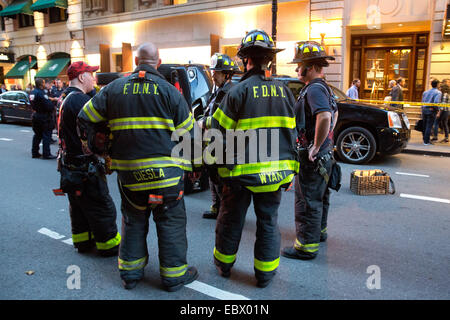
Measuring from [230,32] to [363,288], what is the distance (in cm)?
1594

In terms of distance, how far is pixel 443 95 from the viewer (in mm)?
11562

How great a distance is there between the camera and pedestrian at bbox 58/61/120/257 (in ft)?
12.2

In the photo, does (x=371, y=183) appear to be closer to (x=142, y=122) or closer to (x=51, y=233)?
(x=142, y=122)

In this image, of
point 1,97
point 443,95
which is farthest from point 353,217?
point 1,97

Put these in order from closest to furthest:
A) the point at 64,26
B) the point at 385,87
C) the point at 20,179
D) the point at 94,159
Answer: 1. the point at 94,159
2. the point at 20,179
3. the point at 385,87
4. the point at 64,26

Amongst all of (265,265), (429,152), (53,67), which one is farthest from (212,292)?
(53,67)

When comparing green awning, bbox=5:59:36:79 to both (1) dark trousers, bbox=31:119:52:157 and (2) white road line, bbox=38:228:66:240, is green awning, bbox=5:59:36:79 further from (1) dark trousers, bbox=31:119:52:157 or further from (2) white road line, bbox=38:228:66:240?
(2) white road line, bbox=38:228:66:240

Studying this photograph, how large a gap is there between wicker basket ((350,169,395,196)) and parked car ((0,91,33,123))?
45.4 feet

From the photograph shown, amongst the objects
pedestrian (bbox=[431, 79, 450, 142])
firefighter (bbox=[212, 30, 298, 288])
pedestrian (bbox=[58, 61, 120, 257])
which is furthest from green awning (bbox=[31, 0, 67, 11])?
firefighter (bbox=[212, 30, 298, 288])

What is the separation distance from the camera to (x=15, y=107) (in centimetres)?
1616

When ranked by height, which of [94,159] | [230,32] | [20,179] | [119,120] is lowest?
[20,179]

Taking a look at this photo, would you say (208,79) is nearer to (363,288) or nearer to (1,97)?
(363,288)

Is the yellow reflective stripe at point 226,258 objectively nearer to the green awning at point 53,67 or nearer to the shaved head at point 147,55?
the shaved head at point 147,55
